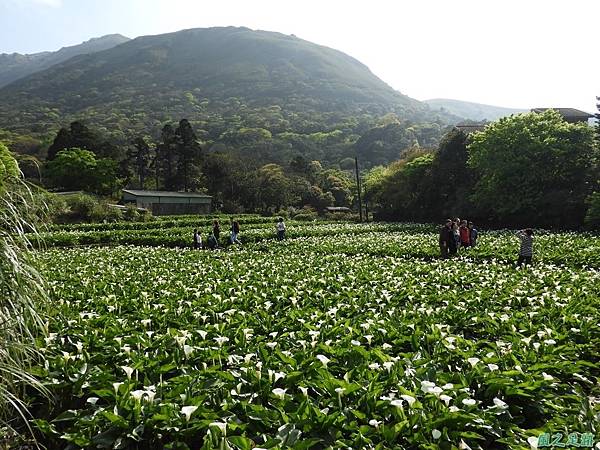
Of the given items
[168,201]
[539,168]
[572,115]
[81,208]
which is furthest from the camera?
[168,201]

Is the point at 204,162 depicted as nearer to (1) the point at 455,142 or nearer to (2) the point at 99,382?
(1) the point at 455,142

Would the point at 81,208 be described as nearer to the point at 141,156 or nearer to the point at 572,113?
the point at 141,156

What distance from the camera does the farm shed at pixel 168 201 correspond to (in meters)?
48.3

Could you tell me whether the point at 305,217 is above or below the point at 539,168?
below

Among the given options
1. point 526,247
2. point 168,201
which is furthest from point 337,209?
point 526,247

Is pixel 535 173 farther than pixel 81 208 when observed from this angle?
No

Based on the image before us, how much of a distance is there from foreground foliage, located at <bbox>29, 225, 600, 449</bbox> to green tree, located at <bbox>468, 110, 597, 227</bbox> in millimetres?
23552

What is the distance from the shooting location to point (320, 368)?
410 cm

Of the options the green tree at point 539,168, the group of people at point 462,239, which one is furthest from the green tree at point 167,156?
the group of people at point 462,239

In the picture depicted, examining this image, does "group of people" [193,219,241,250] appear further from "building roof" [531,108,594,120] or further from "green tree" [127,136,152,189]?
"green tree" [127,136,152,189]

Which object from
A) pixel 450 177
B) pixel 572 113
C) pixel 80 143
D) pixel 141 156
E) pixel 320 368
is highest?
pixel 572 113

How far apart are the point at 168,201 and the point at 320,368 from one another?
4950 cm

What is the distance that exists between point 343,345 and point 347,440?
1902 mm

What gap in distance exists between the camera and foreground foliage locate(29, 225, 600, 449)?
3.37 metres
